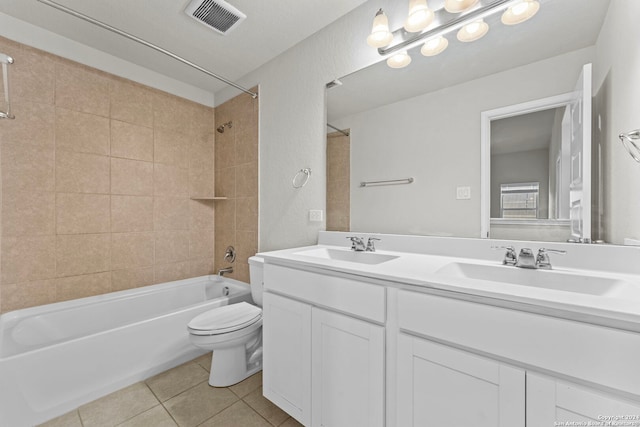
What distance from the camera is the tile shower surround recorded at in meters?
1.78

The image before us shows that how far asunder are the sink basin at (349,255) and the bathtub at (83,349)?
1.04 m

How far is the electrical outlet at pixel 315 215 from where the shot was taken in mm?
1882

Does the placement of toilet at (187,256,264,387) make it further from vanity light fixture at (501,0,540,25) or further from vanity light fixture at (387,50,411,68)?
vanity light fixture at (501,0,540,25)

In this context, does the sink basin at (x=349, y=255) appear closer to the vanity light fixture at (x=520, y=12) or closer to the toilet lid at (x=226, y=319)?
the toilet lid at (x=226, y=319)

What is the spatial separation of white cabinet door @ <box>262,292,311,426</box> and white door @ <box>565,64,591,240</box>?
1.17 metres

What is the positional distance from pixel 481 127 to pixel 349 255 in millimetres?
945

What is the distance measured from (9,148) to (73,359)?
1469mm

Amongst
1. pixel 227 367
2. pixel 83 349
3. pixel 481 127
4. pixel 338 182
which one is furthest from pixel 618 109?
pixel 83 349

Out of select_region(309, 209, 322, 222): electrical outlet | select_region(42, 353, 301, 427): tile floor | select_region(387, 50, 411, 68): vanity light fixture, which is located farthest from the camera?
select_region(309, 209, 322, 222): electrical outlet

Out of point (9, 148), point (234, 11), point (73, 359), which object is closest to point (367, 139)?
point (234, 11)

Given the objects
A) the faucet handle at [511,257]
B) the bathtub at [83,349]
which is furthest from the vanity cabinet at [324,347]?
the bathtub at [83,349]

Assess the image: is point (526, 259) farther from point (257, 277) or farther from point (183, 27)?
point (183, 27)

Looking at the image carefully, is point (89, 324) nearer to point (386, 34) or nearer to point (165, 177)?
point (165, 177)

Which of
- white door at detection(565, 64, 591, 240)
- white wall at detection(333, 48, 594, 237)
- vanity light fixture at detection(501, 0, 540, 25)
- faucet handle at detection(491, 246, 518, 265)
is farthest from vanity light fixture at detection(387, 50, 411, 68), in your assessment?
faucet handle at detection(491, 246, 518, 265)
